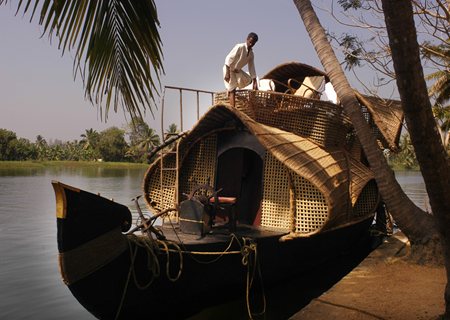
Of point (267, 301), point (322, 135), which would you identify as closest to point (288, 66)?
point (322, 135)

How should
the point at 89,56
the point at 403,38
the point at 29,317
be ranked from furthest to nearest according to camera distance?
the point at 29,317 → the point at 89,56 → the point at 403,38

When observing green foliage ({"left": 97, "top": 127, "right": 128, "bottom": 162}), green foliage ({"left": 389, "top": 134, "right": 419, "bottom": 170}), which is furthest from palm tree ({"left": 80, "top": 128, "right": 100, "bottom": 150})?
green foliage ({"left": 389, "top": 134, "right": 419, "bottom": 170})

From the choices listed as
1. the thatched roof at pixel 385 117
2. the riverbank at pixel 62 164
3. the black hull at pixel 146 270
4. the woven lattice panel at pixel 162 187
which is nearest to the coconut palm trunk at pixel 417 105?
the black hull at pixel 146 270

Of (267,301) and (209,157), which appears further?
(209,157)

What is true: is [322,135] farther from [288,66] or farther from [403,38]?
[403,38]

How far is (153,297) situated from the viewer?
13.3 feet

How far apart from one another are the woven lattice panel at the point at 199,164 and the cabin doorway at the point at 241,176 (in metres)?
0.14

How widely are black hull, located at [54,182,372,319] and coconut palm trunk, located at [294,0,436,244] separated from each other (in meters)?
1.20

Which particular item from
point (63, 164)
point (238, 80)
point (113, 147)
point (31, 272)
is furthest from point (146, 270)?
point (113, 147)

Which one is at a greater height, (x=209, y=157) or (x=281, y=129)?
(x=281, y=129)

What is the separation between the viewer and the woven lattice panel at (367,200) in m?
6.50

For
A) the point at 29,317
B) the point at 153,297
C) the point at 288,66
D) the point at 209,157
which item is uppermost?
the point at 288,66

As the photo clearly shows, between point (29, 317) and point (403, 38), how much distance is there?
15.9 feet

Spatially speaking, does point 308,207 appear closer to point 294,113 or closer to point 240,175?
point 240,175
